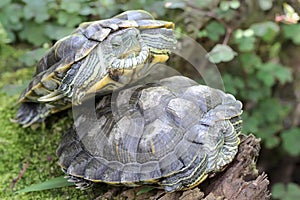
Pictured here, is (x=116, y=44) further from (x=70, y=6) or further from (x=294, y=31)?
(x=294, y=31)

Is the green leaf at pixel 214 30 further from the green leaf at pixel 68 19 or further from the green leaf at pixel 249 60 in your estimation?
the green leaf at pixel 68 19

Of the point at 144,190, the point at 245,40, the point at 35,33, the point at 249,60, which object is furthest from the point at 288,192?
the point at 35,33

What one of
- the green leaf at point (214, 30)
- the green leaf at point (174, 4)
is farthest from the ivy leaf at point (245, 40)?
the green leaf at point (174, 4)

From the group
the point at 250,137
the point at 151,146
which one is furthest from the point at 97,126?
the point at 250,137

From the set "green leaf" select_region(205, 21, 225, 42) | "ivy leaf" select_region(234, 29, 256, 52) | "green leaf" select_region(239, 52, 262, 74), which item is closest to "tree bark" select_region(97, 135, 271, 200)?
"ivy leaf" select_region(234, 29, 256, 52)

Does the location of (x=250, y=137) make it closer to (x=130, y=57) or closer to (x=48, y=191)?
(x=130, y=57)
